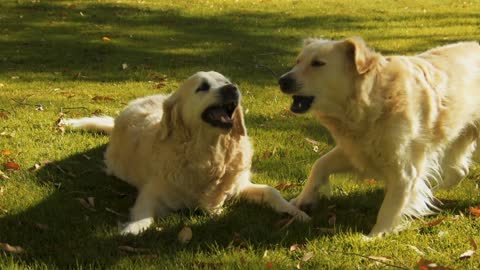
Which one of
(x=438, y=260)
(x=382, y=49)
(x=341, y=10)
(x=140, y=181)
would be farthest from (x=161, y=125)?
(x=341, y=10)

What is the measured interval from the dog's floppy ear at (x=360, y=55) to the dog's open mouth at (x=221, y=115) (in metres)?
1.08

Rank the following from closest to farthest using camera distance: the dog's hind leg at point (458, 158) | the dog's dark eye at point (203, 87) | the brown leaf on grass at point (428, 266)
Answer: the brown leaf on grass at point (428, 266)
the dog's dark eye at point (203, 87)
the dog's hind leg at point (458, 158)

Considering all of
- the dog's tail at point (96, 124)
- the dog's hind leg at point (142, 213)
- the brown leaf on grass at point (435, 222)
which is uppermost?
the brown leaf on grass at point (435, 222)

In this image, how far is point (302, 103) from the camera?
4.34 meters

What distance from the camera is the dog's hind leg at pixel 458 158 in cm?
488

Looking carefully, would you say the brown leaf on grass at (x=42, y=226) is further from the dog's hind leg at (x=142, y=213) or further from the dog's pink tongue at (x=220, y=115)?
the dog's pink tongue at (x=220, y=115)

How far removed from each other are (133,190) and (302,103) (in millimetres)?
1973

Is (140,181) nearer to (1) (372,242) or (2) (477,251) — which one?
(1) (372,242)

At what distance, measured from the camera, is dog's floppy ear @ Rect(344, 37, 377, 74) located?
4.09 m

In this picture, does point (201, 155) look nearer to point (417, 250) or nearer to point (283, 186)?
point (283, 186)

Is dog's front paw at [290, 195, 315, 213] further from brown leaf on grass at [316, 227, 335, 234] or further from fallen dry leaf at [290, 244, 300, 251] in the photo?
fallen dry leaf at [290, 244, 300, 251]

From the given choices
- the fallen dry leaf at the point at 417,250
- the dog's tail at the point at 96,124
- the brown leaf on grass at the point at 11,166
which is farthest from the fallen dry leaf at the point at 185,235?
the dog's tail at the point at 96,124

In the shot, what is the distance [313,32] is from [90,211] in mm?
10436

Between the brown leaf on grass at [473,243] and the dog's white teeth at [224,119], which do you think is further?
the dog's white teeth at [224,119]
